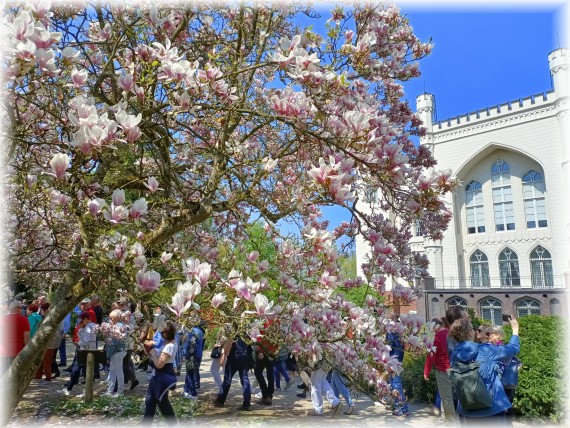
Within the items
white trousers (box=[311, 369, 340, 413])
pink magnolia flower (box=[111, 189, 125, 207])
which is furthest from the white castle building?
pink magnolia flower (box=[111, 189, 125, 207])

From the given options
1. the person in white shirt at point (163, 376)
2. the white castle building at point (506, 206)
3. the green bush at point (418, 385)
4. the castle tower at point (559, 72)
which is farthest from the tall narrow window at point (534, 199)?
the person in white shirt at point (163, 376)

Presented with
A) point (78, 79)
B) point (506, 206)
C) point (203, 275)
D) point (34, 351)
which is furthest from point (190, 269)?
point (506, 206)

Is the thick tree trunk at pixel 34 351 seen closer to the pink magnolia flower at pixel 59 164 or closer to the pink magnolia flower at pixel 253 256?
the pink magnolia flower at pixel 253 256

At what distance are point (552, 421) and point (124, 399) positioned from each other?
6520 mm

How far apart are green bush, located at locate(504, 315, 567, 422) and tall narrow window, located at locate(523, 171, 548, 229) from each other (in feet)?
83.7

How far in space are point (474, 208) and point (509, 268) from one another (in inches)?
193

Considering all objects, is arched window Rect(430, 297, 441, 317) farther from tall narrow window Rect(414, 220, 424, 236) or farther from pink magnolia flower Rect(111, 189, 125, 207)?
pink magnolia flower Rect(111, 189, 125, 207)

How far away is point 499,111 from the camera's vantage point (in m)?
29.7

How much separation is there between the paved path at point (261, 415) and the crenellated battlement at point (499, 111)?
27.6 m

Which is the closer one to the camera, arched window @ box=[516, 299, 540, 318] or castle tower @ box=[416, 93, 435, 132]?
arched window @ box=[516, 299, 540, 318]

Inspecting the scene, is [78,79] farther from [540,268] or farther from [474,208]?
[474,208]

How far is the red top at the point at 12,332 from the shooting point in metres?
6.07

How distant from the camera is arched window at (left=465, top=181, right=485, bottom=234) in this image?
3086 cm

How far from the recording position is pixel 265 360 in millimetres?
7258
